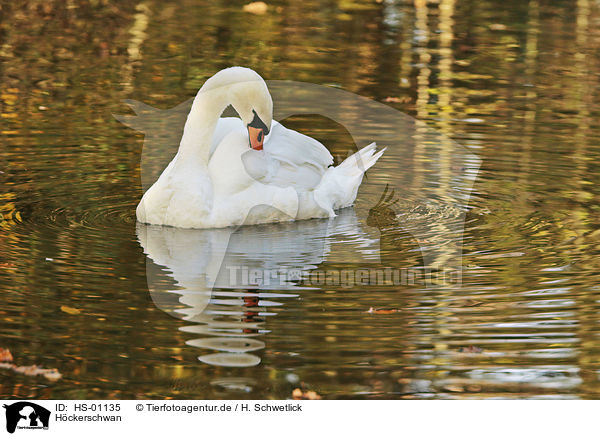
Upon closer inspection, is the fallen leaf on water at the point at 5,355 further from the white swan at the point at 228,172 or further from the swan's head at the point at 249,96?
the swan's head at the point at 249,96

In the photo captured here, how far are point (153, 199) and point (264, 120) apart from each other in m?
1.11

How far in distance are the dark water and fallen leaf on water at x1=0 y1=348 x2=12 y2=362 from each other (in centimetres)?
7

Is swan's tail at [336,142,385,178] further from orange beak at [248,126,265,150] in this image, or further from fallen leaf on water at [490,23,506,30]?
fallen leaf on water at [490,23,506,30]

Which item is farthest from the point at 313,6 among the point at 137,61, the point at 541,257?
the point at 541,257

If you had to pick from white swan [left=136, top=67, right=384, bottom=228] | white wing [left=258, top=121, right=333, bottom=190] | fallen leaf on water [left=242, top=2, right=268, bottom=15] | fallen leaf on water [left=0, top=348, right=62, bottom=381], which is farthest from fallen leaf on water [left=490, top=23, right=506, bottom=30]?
fallen leaf on water [left=0, top=348, right=62, bottom=381]

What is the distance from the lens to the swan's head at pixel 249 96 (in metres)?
8.85

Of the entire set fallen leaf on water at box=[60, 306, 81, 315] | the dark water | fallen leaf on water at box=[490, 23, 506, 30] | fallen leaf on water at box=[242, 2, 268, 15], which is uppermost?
fallen leaf on water at box=[60, 306, 81, 315]

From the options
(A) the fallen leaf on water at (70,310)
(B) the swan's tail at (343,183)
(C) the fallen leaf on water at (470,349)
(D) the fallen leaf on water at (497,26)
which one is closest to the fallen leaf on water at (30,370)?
(A) the fallen leaf on water at (70,310)

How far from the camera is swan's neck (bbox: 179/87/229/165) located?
9.00 meters

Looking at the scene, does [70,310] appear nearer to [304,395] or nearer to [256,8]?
[304,395]

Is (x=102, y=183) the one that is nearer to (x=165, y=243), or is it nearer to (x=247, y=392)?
(x=165, y=243)

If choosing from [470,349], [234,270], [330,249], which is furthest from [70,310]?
[470,349]
